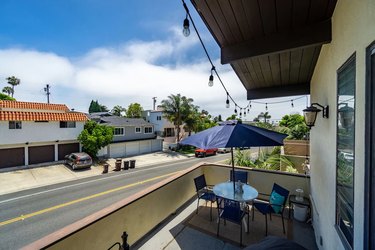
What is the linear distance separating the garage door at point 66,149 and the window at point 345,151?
2142 cm

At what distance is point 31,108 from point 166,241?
2393cm

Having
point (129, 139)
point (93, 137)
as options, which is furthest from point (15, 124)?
point (129, 139)

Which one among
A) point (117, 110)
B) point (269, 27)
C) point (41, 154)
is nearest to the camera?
point (269, 27)

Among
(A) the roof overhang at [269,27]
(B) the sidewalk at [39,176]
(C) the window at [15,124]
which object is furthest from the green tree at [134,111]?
(A) the roof overhang at [269,27]

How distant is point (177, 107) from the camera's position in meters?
27.3

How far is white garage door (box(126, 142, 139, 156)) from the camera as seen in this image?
23114 mm

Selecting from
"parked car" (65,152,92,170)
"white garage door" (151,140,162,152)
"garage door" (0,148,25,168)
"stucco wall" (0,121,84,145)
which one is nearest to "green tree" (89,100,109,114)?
"white garage door" (151,140,162,152)

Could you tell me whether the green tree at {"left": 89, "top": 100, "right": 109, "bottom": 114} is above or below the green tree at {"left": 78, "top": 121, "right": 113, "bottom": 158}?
above

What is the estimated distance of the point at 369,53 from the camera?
1.37 metres

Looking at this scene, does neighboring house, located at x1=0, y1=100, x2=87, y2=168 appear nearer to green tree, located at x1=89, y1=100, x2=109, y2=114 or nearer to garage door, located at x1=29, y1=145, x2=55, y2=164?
garage door, located at x1=29, y1=145, x2=55, y2=164

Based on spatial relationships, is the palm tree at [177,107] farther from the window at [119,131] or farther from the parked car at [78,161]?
the parked car at [78,161]

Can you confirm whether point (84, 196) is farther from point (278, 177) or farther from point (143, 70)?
point (278, 177)

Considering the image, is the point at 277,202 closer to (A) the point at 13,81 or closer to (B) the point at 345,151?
(B) the point at 345,151

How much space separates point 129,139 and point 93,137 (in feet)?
22.1
